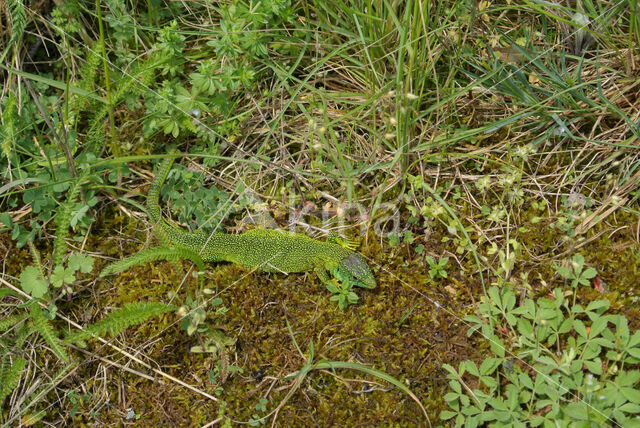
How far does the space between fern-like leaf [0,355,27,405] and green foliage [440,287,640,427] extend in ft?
8.56

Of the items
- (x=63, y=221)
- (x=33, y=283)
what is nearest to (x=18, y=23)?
(x=63, y=221)

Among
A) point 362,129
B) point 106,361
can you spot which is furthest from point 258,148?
point 106,361

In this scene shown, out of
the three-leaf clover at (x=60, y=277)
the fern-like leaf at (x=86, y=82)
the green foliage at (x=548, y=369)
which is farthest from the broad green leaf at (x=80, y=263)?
the green foliage at (x=548, y=369)

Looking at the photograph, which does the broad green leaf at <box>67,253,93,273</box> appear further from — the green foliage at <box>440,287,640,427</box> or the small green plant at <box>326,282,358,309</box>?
the green foliage at <box>440,287,640,427</box>

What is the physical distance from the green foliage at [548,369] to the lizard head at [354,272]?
0.70 metres

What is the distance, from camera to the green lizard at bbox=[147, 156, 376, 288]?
11.4 ft

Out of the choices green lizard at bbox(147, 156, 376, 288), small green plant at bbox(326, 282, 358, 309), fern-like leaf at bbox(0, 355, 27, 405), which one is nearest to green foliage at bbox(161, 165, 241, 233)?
green lizard at bbox(147, 156, 376, 288)

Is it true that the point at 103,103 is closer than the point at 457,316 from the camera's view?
No

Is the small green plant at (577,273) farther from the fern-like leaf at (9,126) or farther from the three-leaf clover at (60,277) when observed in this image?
the fern-like leaf at (9,126)

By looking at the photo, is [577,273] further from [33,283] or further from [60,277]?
[33,283]

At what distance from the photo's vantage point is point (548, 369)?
2.90 m

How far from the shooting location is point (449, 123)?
12.6ft

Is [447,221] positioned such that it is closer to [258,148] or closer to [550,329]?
[550,329]

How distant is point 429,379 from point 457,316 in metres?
0.45
